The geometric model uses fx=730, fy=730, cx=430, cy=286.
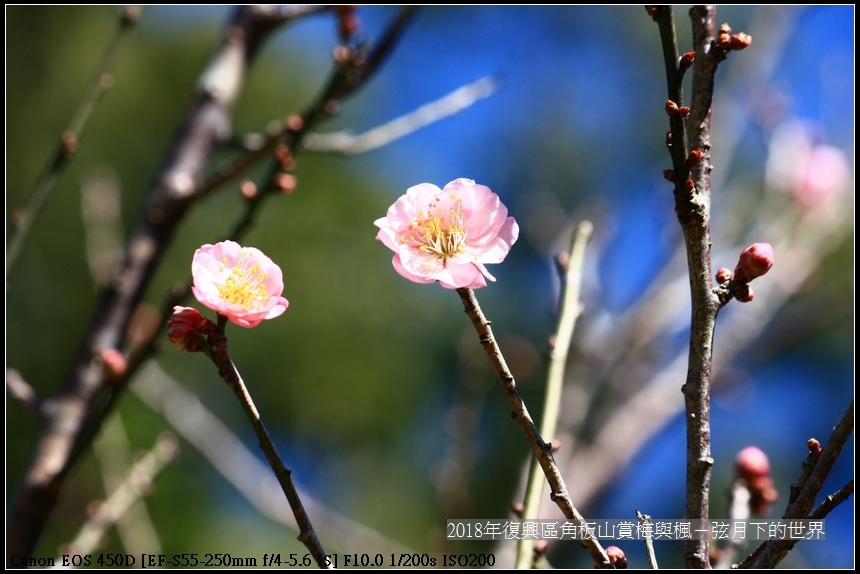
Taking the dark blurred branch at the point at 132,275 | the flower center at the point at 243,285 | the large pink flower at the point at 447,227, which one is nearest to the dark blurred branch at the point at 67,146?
the dark blurred branch at the point at 132,275

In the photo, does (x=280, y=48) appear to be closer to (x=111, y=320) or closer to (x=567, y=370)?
(x=567, y=370)

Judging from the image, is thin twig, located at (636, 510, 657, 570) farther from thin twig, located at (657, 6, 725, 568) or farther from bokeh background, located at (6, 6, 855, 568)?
bokeh background, located at (6, 6, 855, 568)

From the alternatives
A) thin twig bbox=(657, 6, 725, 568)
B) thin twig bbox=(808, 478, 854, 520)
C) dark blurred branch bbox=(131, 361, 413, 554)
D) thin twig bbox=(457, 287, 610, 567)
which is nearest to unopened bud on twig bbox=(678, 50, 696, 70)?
thin twig bbox=(657, 6, 725, 568)

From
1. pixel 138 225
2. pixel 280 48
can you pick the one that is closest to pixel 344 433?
pixel 280 48

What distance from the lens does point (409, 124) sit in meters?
1.50

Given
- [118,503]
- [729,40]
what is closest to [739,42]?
[729,40]

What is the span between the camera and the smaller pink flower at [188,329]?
702 mm

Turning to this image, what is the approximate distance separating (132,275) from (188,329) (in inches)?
30.9

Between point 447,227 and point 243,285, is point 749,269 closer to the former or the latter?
point 447,227

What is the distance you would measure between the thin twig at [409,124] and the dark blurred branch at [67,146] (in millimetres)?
384

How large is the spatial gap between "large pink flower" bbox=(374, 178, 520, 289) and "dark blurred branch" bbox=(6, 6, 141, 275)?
0.72 meters

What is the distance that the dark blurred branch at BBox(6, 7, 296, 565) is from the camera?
1150 mm

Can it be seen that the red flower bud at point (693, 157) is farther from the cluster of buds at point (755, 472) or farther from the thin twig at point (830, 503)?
the cluster of buds at point (755, 472)

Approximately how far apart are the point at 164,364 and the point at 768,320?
22.1ft
